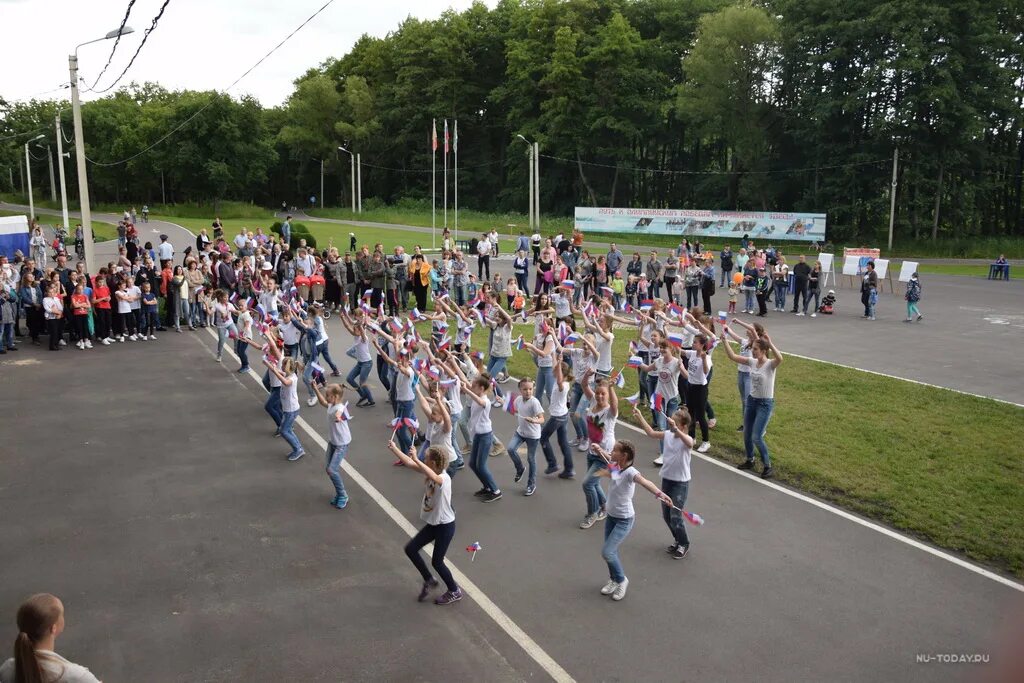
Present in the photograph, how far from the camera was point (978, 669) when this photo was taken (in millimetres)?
6703

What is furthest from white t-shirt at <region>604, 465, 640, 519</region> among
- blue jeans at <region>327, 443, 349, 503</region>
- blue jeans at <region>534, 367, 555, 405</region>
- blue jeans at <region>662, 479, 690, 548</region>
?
blue jeans at <region>534, 367, 555, 405</region>

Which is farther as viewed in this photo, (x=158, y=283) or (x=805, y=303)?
(x=805, y=303)

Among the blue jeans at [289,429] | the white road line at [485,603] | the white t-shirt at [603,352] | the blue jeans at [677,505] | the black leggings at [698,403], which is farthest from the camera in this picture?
the white t-shirt at [603,352]

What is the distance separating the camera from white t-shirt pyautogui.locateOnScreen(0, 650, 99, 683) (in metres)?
4.48

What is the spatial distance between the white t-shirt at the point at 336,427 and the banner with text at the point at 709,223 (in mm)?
41824

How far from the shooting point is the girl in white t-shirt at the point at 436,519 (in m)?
7.43

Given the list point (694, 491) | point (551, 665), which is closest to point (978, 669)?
point (551, 665)

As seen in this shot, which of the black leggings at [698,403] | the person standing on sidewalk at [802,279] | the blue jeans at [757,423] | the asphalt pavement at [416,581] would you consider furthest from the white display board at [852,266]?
the asphalt pavement at [416,581]

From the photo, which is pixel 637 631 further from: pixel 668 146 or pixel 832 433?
pixel 668 146

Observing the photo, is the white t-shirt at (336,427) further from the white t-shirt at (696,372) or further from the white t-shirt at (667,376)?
the white t-shirt at (696,372)

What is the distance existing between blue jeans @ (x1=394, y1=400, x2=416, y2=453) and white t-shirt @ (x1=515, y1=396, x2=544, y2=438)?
1910 mm

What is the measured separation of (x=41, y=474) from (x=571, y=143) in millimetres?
64592

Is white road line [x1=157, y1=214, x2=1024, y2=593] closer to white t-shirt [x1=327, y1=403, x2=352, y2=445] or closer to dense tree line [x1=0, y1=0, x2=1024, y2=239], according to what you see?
white t-shirt [x1=327, y1=403, x2=352, y2=445]

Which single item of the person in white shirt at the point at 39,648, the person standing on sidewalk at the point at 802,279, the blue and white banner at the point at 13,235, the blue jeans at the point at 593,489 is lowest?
the blue jeans at the point at 593,489
